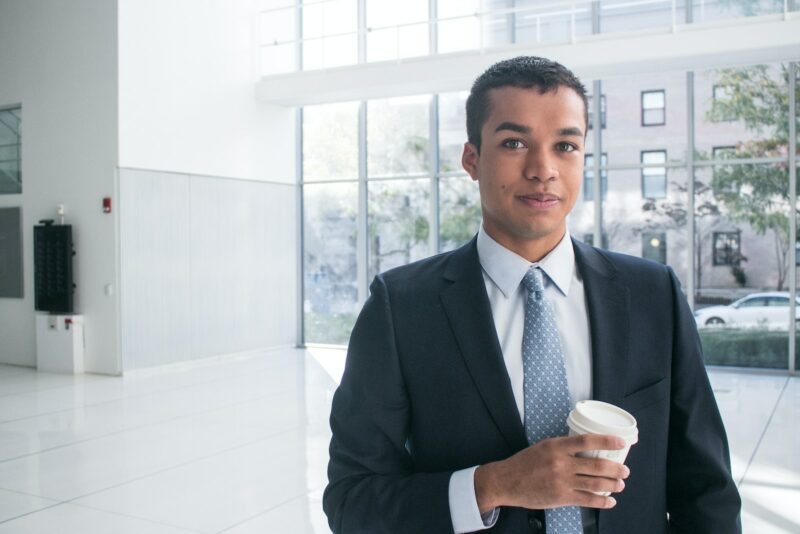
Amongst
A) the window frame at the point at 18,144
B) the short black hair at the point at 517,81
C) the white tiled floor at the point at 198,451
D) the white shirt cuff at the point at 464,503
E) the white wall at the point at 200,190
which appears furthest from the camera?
the window frame at the point at 18,144

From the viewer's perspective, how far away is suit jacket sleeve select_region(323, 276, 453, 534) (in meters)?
1.29

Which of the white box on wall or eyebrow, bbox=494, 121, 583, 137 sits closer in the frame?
eyebrow, bbox=494, 121, 583, 137

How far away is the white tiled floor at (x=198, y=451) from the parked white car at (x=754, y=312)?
2.36 ft

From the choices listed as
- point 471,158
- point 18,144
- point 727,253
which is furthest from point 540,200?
point 18,144

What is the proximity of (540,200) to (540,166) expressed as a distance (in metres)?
0.06

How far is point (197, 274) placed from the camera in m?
10.6

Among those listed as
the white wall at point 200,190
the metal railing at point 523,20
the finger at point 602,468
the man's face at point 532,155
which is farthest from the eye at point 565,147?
the white wall at point 200,190

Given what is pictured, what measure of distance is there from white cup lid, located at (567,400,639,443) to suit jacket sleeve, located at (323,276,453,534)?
255 millimetres

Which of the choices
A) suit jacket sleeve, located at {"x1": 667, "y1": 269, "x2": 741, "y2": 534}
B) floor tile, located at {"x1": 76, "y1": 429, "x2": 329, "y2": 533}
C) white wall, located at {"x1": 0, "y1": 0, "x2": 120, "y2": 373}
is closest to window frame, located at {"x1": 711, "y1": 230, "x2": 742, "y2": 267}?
floor tile, located at {"x1": 76, "y1": 429, "x2": 329, "y2": 533}

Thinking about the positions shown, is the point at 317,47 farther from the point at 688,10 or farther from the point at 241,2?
the point at 688,10

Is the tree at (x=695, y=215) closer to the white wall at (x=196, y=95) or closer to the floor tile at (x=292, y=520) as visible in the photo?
the white wall at (x=196, y=95)

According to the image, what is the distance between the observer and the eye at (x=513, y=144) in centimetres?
133

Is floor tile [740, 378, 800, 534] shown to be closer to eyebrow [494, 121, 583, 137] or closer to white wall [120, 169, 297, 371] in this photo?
eyebrow [494, 121, 583, 137]

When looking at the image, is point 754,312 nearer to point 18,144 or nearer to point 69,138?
point 69,138
